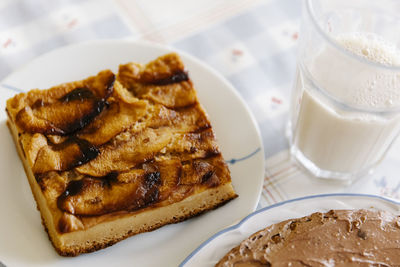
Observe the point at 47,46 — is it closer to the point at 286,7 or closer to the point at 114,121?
the point at 114,121

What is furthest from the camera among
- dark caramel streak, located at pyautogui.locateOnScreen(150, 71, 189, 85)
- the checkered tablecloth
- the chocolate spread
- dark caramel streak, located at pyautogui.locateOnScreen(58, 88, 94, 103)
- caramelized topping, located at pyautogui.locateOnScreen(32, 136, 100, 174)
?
the checkered tablecloth

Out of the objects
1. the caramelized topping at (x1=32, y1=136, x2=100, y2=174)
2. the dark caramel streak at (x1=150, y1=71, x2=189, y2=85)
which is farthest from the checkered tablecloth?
the caramelized topping at (x1=32, y1=136, x2=100, y2=174)

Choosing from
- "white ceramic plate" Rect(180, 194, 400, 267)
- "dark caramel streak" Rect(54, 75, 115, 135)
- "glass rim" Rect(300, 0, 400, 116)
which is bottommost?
"white ceramic plate" Rect(180, 194, 400, 267)

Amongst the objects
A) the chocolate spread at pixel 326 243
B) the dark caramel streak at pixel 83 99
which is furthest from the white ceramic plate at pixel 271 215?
the dark caramel streak at pixel 83 99

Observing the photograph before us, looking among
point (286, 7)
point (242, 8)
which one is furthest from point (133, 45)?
point (286, 7)

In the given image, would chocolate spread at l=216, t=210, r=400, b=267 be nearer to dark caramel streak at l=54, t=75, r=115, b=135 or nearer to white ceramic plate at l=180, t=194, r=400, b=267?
white ceramic plate at l=180, t=194, r=400, b=267

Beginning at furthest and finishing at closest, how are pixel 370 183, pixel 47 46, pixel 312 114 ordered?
pixel 47 46 → pixel 370 183 → pixel 312 114
